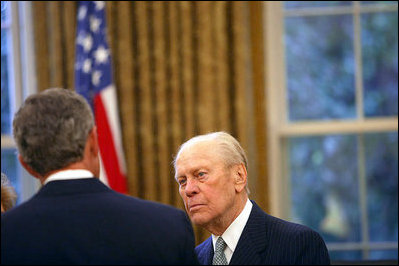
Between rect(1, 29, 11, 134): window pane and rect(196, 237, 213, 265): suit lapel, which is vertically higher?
rect(1, 29, 11, 134): window pane

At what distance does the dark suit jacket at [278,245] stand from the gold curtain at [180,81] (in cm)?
279

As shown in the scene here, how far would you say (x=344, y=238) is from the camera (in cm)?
605

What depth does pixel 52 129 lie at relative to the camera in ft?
6.85

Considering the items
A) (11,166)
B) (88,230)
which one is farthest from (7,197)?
(11,166)

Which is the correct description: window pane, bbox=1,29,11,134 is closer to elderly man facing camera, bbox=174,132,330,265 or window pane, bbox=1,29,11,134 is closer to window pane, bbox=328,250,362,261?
window pane, bbox=328,250,362,261

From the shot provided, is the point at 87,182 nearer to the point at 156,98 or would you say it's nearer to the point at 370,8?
the point at 156,98

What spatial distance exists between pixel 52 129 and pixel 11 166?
445 centimetres

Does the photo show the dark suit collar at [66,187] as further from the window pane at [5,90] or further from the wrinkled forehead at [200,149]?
the window pane at [5,90]

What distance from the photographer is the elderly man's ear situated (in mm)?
3258

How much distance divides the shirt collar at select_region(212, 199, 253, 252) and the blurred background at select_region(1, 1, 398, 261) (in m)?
2.62

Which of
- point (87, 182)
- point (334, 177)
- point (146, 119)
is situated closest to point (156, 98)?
point (146, 119)

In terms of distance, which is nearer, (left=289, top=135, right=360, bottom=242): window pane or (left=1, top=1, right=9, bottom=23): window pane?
(left=289, top=135, right=360, bottom=242): window pane

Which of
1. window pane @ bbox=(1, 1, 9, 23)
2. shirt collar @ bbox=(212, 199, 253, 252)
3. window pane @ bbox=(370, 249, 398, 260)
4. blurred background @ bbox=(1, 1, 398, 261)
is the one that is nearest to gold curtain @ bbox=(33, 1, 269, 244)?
blurred background @ bbox=(1, 1, 398, 261)

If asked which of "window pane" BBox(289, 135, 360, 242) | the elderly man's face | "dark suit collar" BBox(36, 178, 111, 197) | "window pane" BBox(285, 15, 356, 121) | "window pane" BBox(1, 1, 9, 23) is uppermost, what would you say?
"window pane" BBox(1, 1, 9, 23)
